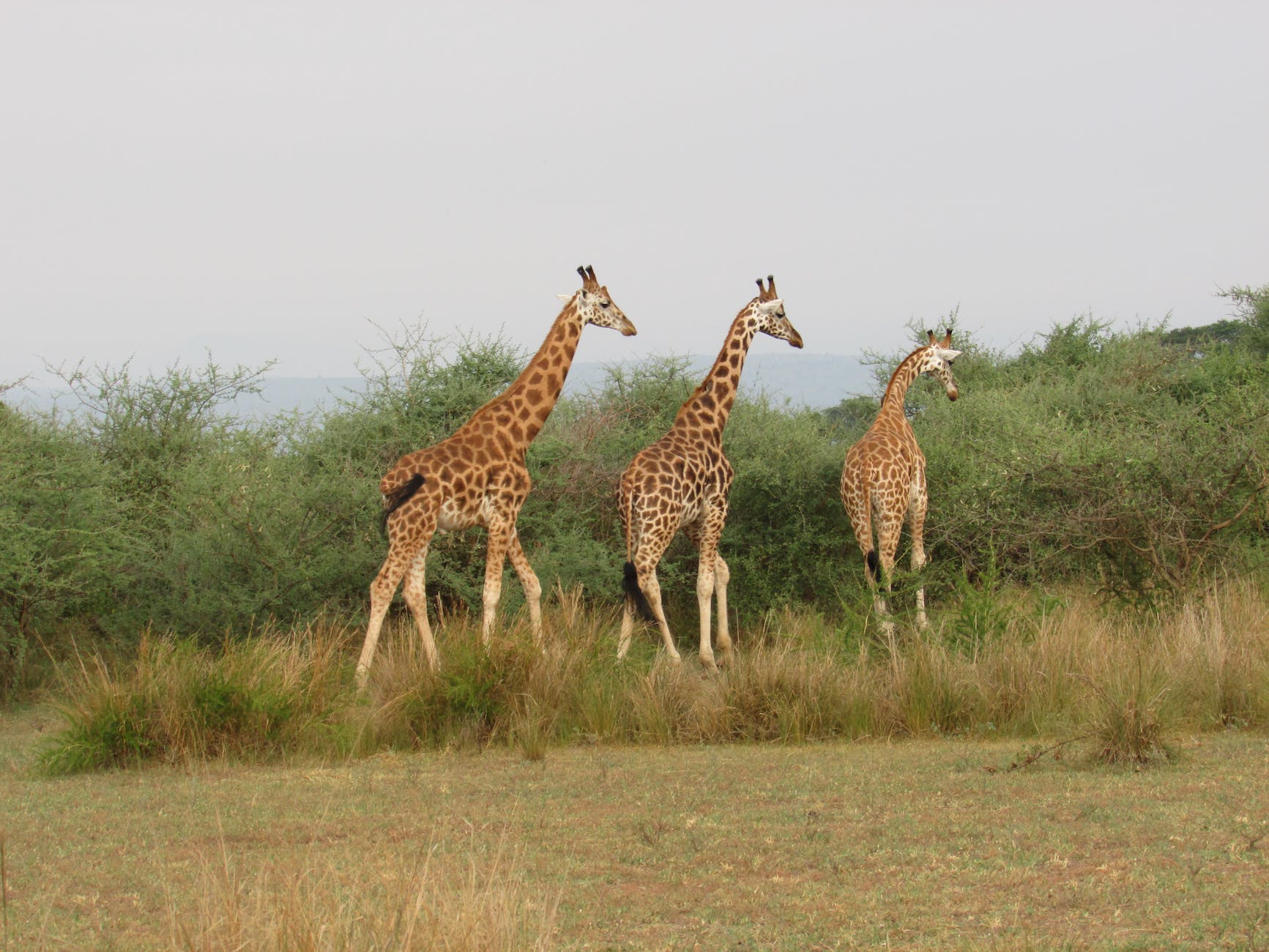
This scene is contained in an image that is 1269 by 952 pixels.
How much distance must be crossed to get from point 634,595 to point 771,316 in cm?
289

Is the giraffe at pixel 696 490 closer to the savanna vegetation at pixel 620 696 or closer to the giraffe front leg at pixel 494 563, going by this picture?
the savanna vegetation at pixel 620 696

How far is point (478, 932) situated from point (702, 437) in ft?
24.2

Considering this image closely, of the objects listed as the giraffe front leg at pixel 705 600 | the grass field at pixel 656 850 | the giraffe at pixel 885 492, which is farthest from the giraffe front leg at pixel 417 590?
the giraffe at pixel 885 492

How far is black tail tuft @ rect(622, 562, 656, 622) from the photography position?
31.9 ft

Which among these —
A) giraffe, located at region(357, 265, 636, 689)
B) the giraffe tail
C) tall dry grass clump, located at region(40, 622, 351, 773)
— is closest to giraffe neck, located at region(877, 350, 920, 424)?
the giraffe tail

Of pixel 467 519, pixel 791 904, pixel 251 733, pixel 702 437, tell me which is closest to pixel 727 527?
pixel 702 437

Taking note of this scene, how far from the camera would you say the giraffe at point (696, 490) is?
32.5ft

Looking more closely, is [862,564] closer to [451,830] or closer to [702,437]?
[702,437]

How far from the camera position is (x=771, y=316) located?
11.3 m

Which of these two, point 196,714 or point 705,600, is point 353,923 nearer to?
point 196,714

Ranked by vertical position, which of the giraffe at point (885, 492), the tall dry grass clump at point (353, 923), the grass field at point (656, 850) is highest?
the giraffe at point (885, 492)

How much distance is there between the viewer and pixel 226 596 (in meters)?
10.8

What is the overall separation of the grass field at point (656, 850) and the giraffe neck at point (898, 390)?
4.32 m

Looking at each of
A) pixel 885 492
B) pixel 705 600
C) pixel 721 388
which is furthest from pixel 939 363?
pixel 705 600
